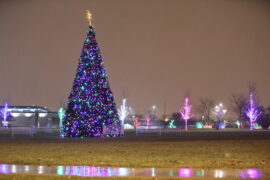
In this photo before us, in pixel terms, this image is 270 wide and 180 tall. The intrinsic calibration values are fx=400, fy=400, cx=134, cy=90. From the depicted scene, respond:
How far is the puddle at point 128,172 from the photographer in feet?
37.3

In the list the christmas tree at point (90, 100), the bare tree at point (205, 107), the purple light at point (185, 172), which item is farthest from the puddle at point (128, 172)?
the bare tree at point (205, 107)

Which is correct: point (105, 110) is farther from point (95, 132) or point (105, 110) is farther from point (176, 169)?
point (176, 169)

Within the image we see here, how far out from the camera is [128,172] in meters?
11.9

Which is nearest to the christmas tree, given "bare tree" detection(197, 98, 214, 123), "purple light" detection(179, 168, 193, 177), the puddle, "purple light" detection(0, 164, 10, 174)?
"purple light" detection(0, 164, 10, 174)

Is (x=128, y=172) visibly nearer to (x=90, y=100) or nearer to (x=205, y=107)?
(x=90, y=100)

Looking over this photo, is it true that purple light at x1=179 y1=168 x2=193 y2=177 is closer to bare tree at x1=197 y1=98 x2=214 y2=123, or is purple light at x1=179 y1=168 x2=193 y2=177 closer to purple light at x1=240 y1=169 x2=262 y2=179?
purple light at x1=240 y1=169 x2=262 y2=179

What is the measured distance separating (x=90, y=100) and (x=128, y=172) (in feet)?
78.7


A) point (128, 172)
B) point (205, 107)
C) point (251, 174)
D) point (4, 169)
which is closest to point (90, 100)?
point (4, 169)

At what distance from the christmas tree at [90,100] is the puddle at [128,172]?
72.8 ft

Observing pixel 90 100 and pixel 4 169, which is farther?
pixel 90 100

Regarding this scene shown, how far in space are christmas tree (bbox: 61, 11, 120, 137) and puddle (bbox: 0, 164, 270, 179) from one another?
22.2 metres

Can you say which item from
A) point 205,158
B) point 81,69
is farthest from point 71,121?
point 205,158

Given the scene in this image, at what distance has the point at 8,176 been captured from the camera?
36.9 feet

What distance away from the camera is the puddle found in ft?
37.3
